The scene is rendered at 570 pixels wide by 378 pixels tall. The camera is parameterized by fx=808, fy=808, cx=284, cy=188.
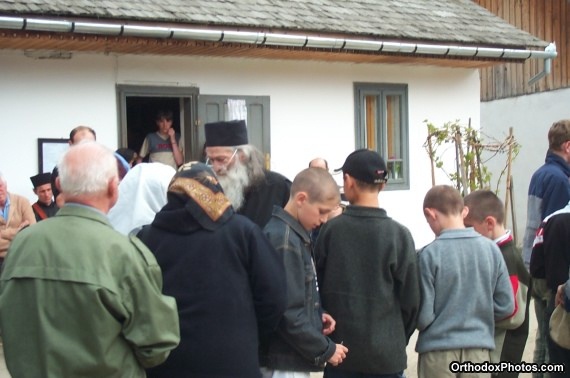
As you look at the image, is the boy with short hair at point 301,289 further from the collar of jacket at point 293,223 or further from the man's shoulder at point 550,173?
the man's shoulder at point 550,173

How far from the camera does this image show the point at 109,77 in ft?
30.5

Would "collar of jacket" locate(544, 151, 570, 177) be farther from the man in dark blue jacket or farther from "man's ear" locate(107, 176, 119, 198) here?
"man's ear" locate(107, 176, 119, 198)

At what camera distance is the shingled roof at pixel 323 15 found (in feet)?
27.1

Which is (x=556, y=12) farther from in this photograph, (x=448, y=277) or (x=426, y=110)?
(x=448, y=277)

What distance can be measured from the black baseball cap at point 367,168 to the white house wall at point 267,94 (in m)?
5.54

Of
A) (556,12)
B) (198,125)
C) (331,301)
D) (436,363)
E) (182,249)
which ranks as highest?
(556,12)

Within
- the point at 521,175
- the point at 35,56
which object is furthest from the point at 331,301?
the point at 521,175

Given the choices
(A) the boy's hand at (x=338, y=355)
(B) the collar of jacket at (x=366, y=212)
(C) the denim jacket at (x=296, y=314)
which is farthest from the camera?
(B) the collar of jacket at (x=366, y=212)

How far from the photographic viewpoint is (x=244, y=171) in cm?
467

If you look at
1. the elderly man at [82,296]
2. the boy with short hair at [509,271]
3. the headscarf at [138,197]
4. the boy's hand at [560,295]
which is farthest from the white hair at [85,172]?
the boy's hand at [560,295]

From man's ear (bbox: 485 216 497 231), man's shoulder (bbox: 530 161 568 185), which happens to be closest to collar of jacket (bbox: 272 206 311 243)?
man's ear (bbox: 485 216 497 231)

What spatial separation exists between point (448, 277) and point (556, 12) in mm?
12820

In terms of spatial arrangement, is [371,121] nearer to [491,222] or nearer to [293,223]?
[491,222]

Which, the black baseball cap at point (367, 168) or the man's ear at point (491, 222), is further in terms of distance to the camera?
the man's ear at point (491, 222)
